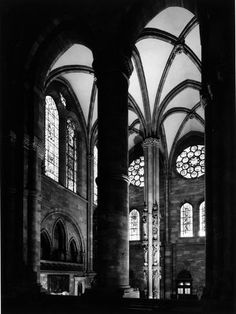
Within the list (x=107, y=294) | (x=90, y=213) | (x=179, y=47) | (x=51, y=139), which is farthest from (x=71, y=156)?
(x=107, y=294)

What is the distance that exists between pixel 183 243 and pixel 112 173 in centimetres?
1651

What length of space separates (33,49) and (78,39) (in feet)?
5.20

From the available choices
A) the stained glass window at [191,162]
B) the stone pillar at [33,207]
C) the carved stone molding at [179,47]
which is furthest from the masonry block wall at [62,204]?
the carved stone molding at [179,47]

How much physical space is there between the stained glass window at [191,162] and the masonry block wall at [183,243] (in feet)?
1.21

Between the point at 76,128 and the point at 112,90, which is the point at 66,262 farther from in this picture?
the point at 112,90

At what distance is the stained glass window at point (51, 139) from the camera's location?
2155 centimetres

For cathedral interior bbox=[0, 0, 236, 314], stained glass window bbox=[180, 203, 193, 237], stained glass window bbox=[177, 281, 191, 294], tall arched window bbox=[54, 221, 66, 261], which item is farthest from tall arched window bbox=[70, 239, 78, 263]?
stained glass window bbox=[180, 203, 193, 237]

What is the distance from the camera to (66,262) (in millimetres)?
22125

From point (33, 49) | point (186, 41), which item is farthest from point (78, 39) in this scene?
point (186, 41)

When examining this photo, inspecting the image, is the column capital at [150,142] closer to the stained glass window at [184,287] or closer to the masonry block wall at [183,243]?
the masonry block wall at [183,243]

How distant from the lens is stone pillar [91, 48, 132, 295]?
1266 cm
